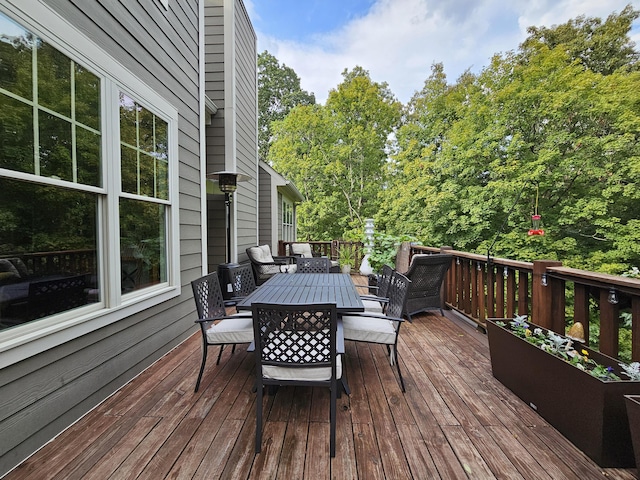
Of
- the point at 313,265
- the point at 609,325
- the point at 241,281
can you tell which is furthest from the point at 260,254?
the point at 609,325

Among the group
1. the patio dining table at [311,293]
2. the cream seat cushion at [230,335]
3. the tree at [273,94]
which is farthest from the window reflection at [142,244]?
the tree at [273,94]

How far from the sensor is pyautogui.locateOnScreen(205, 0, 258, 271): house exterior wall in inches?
209

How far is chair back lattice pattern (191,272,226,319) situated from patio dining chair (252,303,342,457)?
2.66 ft

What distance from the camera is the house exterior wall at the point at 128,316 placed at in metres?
1.57

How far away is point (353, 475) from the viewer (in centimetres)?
144

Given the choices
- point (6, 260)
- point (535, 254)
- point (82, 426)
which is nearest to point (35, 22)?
point (6, 260)

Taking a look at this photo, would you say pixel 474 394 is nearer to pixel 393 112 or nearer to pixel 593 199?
pixel 593 199

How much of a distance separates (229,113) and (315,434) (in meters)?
5.26

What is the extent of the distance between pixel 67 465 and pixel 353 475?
4.87 feet

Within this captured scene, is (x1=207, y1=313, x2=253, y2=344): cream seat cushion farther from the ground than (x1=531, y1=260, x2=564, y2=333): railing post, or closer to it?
closer to it

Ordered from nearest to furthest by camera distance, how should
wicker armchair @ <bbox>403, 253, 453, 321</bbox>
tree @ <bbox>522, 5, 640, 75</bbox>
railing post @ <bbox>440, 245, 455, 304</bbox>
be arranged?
wicker armchair @ <bbox>403, 253, 453, 321</bbox>
railing post @ <bbox>440, 245, 455, 304</bbox>
tree @ <bbox>522, 5, 640, 75</bbox>

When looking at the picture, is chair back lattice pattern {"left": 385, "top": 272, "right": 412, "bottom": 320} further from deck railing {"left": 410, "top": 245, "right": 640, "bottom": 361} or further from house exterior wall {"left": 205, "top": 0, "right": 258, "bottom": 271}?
house exterior wall {"left": 205, "top": 0, "right": 258, "bottom": 271}

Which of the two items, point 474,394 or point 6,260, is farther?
point 474,394

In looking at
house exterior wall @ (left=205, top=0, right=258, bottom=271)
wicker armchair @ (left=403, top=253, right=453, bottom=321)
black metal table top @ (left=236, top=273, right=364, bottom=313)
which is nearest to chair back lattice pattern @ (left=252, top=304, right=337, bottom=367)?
black metal table top @ (left=236, top=273, right=364, bottom=313)
